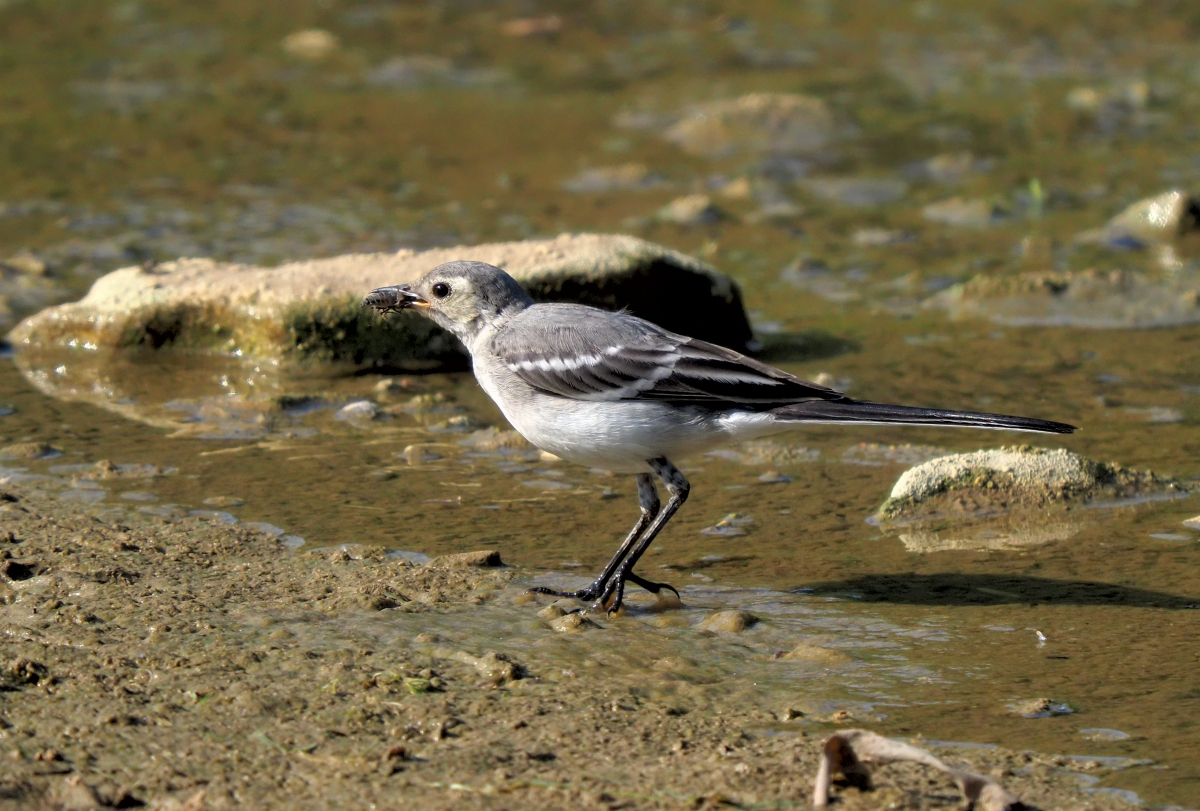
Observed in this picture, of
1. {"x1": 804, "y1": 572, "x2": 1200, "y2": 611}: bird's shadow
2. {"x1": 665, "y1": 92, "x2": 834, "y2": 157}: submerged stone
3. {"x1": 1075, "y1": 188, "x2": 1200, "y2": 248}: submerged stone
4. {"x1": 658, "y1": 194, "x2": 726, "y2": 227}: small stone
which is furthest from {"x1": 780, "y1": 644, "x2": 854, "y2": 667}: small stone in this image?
{"x1": 665, "y1": 92, "x2": 834, "y2": 157}: submerged stone

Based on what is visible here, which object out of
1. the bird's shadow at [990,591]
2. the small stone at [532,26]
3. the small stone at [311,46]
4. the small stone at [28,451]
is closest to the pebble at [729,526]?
the bird's shadow at [990,591]

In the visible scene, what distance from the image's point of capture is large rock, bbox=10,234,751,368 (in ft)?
25.3

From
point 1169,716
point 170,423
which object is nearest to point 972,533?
point 1169,716

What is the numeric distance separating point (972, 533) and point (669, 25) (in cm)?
1040

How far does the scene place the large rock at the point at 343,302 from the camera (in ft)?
25.3

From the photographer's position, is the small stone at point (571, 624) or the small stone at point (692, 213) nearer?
the small stone at point (571, 624)

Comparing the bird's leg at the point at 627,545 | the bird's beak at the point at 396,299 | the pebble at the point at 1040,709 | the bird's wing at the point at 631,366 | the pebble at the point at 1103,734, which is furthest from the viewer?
the bird's beak at the point at 396,299

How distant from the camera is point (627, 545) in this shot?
17.3ft

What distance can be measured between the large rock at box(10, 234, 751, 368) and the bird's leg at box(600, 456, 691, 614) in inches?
107

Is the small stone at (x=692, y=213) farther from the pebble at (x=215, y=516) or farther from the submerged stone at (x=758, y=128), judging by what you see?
the pebble at (x=215, y=516)

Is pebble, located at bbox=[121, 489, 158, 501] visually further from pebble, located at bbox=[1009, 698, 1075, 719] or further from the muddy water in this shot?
pebble, located at bbox=[1009, 698, 1075, 719]

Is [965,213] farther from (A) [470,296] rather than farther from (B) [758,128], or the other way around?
(A) [470,296]

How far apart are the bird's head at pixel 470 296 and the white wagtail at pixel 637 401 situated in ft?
0.74

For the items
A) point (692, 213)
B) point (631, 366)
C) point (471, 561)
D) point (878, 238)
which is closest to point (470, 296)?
point (631, 366)
